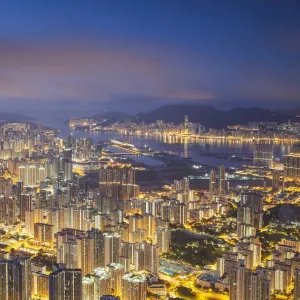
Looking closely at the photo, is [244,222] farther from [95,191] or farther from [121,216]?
[95,191]

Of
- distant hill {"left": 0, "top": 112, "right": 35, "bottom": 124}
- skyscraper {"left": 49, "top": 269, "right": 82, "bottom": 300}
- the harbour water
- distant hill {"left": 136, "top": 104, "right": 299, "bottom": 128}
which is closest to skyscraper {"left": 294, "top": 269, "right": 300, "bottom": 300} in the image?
skyscraper {"left": 49, "top": 269, "right": 82, "bottom": 300}

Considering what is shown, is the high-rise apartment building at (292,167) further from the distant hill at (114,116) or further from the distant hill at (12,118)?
the distant hill at (114,116)

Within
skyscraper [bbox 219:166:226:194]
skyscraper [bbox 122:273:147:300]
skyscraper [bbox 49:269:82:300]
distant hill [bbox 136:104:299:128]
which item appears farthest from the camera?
distant hill [bbox 136:104:299:128]

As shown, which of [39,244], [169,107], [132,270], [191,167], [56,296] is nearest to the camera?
[56,296]

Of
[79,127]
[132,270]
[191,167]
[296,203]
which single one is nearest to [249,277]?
[132,270]

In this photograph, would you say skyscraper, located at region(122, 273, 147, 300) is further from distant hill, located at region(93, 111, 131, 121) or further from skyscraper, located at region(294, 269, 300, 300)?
distant hill, located at region(93, 111, 131, 121)

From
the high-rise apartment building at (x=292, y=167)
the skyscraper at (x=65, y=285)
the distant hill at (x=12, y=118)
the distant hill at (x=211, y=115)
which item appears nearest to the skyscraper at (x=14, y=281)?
the skyscraper at (x=65, y=285)

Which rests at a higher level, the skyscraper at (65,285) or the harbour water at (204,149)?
the harbour water at (204,149)

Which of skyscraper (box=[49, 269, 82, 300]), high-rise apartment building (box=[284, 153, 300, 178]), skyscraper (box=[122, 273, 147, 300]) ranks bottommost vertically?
skyscraper (box=[122, 273, 147, 300])

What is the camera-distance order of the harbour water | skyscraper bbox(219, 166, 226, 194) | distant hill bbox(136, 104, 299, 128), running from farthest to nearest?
distant hill bbox(136, 104, 299, 128), the harbour water, skyscraper bbox(219, 166, 226, 194)
